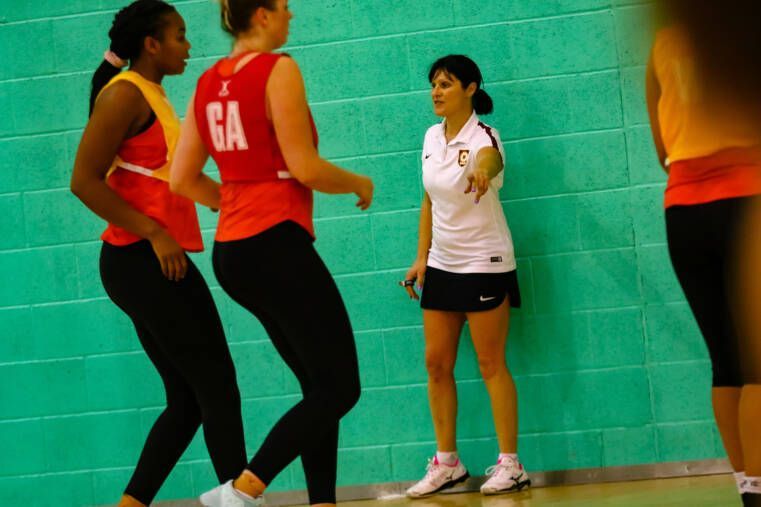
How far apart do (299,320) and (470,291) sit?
1743 mm

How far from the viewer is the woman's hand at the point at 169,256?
126 inches

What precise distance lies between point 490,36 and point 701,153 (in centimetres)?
239

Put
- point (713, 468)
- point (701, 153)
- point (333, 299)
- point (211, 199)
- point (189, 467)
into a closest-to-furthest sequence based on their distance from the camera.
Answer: point (701, 153) < point (333, 299) < point (211, 199) < point (713, 468) < point (189, 467)

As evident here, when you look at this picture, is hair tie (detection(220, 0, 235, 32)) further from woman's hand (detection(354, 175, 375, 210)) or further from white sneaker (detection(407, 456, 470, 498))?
white sneaker (detection(407, 456, 470, 498))

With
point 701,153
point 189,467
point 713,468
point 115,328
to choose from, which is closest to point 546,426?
point 713,468

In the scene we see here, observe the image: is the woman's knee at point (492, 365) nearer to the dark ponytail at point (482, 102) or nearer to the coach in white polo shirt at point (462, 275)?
the coach in white polo shirt at point (462, 275)

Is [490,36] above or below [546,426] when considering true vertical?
above

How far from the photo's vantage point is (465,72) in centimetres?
439

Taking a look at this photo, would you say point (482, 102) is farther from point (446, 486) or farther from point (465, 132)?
point (446, 486)

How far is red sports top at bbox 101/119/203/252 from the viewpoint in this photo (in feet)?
10.8

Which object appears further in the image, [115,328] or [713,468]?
[115,328]

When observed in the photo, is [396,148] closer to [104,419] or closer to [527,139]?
[527,139]

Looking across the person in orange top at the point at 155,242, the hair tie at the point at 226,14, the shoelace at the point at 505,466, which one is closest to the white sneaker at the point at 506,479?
the shoelace at the point at 505,466

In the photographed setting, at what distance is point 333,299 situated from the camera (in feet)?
9.05
